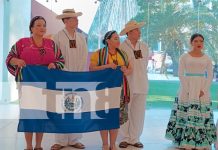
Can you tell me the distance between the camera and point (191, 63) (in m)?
4.13

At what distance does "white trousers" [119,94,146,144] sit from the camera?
14.1 ft

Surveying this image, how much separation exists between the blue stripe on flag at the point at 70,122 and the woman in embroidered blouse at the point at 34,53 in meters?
0.13

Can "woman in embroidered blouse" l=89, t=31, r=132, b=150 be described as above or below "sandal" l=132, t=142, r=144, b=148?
above

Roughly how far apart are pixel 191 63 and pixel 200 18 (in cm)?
347

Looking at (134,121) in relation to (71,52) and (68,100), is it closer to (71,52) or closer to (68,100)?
(68,100)

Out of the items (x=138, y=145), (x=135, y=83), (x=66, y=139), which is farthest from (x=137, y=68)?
(x=66, y=139)

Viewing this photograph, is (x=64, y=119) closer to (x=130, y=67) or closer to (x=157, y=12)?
(x=130, y=67)

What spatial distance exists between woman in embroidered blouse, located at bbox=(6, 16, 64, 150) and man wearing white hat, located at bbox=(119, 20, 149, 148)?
2.90ft

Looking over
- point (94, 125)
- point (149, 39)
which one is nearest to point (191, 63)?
point (94, 125)

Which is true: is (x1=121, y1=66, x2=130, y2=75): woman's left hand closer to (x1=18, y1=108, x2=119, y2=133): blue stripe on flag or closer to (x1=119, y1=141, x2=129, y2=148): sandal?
(x1=18, y1=108, x2=119, y2=133): blue stripe on flag

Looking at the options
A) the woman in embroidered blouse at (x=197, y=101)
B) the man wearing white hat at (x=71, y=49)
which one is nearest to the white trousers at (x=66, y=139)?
the man wearing white hat at (x=71, y=49)

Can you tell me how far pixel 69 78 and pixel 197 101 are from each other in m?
1.47

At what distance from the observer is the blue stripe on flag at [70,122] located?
364 cm

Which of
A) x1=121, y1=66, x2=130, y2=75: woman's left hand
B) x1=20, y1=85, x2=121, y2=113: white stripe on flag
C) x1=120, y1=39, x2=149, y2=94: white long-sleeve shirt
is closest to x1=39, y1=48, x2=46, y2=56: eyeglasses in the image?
x1=20, y1=85, x2=121, y2=113: white stripe on flag
